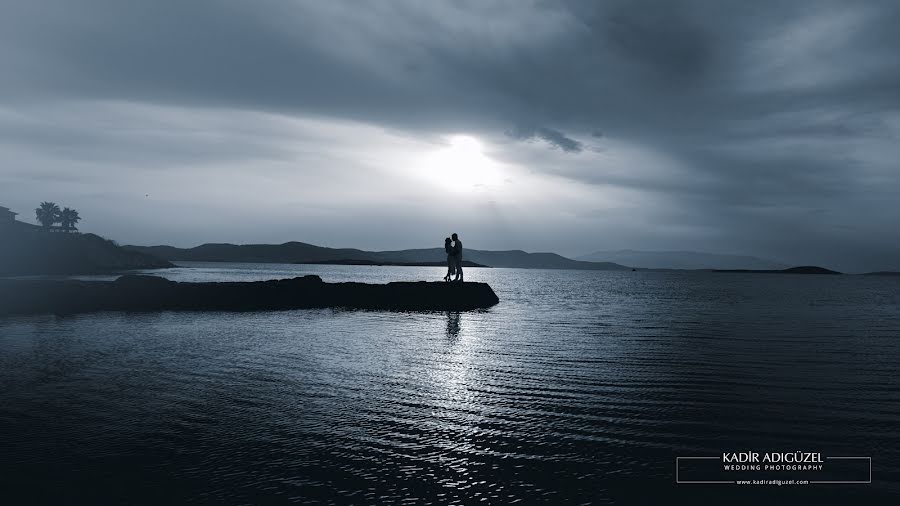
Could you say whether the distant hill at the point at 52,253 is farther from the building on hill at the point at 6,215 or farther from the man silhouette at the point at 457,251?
the man silhouette at the point at 457,251

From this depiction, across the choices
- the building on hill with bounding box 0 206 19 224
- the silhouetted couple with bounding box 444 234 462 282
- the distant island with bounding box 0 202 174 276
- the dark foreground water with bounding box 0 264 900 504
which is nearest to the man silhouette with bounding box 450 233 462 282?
the silhouetted couple with bounding box 444 234 462 282

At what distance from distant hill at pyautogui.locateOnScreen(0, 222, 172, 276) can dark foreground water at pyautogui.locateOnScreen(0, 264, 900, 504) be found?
319ft

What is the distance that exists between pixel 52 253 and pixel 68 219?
55.0 m

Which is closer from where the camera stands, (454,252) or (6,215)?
(454,252)

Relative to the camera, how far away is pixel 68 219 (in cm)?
15712

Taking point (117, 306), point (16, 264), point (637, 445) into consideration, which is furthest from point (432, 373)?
point (16, 264)

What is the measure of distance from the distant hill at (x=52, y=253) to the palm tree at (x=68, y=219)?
691cm

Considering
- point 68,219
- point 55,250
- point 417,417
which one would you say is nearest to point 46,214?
point 68,219

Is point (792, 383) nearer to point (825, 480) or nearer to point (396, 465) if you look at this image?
point (825, 480)

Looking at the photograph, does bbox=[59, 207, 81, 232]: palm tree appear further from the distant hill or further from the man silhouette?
the man silhouette

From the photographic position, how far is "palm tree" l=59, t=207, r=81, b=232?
15562 centimetres

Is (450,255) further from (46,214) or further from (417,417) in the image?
(46,214)

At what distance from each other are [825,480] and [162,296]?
41318 millimetres

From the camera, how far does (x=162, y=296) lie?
3834cm
